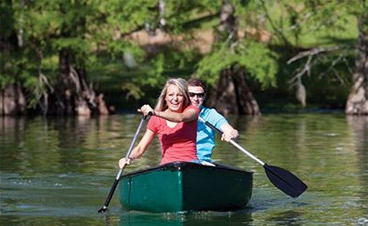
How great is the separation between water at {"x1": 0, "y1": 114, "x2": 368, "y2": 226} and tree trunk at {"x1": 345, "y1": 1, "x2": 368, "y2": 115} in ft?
21.9

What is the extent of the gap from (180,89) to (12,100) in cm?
3469

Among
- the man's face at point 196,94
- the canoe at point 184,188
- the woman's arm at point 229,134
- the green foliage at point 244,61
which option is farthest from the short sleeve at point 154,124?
the green foliage at point 244,61

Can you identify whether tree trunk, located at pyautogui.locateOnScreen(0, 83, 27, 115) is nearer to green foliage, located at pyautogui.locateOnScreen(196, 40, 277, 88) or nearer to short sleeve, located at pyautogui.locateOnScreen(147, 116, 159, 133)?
green foliage, located at pyautogui.locateOnScreen(196, 40, 277, 88)

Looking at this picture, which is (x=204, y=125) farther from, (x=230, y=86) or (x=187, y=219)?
(x=230, y=86)

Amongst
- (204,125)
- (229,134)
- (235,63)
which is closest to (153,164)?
(204,125)

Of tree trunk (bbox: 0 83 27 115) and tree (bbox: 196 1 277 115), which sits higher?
tree (bbox: 196 1 277 115)

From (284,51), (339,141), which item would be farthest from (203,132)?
(284,51)

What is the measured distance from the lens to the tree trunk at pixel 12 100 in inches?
1948

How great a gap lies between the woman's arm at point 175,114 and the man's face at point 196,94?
0.97 m

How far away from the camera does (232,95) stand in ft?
164

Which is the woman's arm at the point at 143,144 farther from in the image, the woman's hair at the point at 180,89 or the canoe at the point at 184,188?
the woman's hair at the point at 180,89

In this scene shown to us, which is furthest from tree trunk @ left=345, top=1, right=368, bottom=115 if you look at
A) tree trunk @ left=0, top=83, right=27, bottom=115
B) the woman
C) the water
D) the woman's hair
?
the woman's hair

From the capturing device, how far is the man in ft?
56.1

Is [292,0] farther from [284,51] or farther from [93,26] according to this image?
[93,26]
